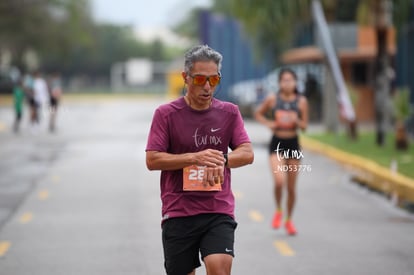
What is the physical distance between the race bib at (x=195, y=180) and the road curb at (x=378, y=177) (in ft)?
25.9

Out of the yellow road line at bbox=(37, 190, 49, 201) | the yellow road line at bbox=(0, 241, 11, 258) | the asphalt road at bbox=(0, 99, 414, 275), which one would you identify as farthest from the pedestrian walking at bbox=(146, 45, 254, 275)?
the yellow road line at bbox=(37, 190, 49, 201)

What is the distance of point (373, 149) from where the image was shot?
20484mm

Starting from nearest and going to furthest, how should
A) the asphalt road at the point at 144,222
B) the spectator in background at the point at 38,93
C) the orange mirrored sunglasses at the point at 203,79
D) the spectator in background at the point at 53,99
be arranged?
the orange mirrored sunglasses at the point at 203,79 → the asphalt road at the point at 144,222 → the spectator in background at the point at 53,99 → the spectator in background at the point at 38,93

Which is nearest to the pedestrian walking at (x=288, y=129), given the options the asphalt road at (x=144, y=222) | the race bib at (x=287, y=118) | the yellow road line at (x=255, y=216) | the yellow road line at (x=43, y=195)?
the race bib at (x=287, y=118)

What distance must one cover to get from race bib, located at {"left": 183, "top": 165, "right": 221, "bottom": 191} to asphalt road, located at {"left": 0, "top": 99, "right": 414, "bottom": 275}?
3.03m

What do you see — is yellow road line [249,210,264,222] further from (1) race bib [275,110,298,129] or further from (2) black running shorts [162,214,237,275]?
(2) black running shorts [162,214,237,275]

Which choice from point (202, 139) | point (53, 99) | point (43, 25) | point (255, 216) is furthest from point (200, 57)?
point (43, 25)

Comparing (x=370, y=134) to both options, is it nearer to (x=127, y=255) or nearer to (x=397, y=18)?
(x=397, y=18)

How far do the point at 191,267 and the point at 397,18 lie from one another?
55.6 ft

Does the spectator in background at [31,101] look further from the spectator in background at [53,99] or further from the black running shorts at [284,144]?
the black running shorts at [284,144]

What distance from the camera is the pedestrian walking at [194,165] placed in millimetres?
5395

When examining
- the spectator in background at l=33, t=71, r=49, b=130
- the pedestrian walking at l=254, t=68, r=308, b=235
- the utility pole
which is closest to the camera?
the pedestrian walking at l=254, t=68, r=308, b=235

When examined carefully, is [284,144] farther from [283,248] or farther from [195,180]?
[195,180]

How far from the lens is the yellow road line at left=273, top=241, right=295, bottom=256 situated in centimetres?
927
